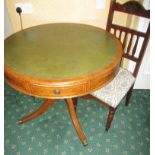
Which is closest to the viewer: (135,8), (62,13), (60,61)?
(60,61)

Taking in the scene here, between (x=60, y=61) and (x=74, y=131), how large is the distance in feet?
3.00

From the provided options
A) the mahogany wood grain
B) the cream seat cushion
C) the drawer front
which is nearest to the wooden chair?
the cream seat cushion

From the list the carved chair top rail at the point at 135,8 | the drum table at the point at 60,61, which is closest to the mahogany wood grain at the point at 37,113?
the drum table at the point at 60,61

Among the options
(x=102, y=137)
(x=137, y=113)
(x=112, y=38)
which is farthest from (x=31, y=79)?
(x=137, y=113)

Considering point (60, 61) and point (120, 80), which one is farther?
point (120, 80)

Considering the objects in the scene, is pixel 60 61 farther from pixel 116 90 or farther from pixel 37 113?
pixel 37 113

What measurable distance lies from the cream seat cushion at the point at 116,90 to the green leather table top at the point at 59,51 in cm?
38

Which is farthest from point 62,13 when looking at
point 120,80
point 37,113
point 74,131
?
point 74,131

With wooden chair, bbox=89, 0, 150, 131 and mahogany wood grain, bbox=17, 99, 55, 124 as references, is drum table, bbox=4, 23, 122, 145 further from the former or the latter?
mahogany wood grain, bbox=17, 99, 55, 124

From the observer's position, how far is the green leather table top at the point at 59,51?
117 cm

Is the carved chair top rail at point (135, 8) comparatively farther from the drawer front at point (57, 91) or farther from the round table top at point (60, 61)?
the drawer front at point (57, 91)

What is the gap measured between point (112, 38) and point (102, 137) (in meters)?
1.01

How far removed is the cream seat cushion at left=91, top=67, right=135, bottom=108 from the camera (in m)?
1.50

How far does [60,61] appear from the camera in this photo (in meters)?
1.25
